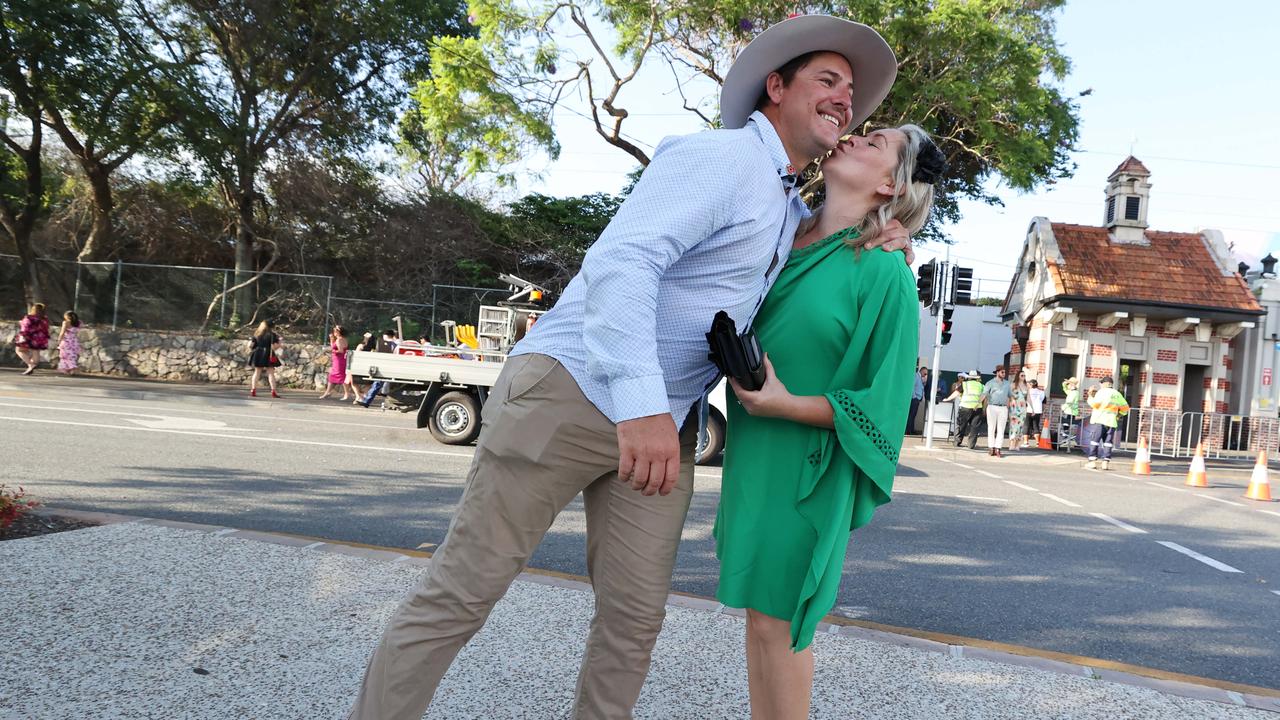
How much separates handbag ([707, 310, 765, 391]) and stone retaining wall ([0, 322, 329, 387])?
65.8ft

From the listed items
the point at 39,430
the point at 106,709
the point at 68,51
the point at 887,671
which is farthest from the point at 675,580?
the point at 68,51

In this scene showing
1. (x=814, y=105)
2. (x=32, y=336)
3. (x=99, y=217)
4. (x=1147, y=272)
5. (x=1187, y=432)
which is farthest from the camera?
(x=1147, y=272)

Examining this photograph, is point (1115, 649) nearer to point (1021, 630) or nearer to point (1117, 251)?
point (1021, 630)

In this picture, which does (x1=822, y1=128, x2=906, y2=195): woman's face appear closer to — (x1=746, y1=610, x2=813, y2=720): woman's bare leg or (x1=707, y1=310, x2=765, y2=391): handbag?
(x1=707, y1=310, x2=765, y2=391): handbag

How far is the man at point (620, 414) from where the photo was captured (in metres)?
1.84

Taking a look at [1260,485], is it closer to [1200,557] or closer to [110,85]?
[1200,557]

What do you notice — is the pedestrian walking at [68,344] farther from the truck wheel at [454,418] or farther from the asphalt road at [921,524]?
the truck wheel at [454,418]

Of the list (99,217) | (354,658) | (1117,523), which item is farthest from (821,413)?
(99,217)

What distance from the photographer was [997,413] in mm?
16969

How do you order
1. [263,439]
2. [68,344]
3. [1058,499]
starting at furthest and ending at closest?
1. [68,344]
2. [263,439]
3. [1058,499]

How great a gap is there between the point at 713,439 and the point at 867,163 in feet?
25.7

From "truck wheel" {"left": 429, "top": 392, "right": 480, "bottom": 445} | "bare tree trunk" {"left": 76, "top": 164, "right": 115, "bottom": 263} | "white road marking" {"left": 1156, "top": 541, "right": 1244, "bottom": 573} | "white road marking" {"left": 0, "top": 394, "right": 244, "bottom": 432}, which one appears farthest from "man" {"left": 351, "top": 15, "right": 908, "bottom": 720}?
"bare tree trunk" {"left": 76, "top": 164, "right": 115, "bottom": 263}

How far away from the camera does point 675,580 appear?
16.6ft

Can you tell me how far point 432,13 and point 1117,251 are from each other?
63.6 feet
